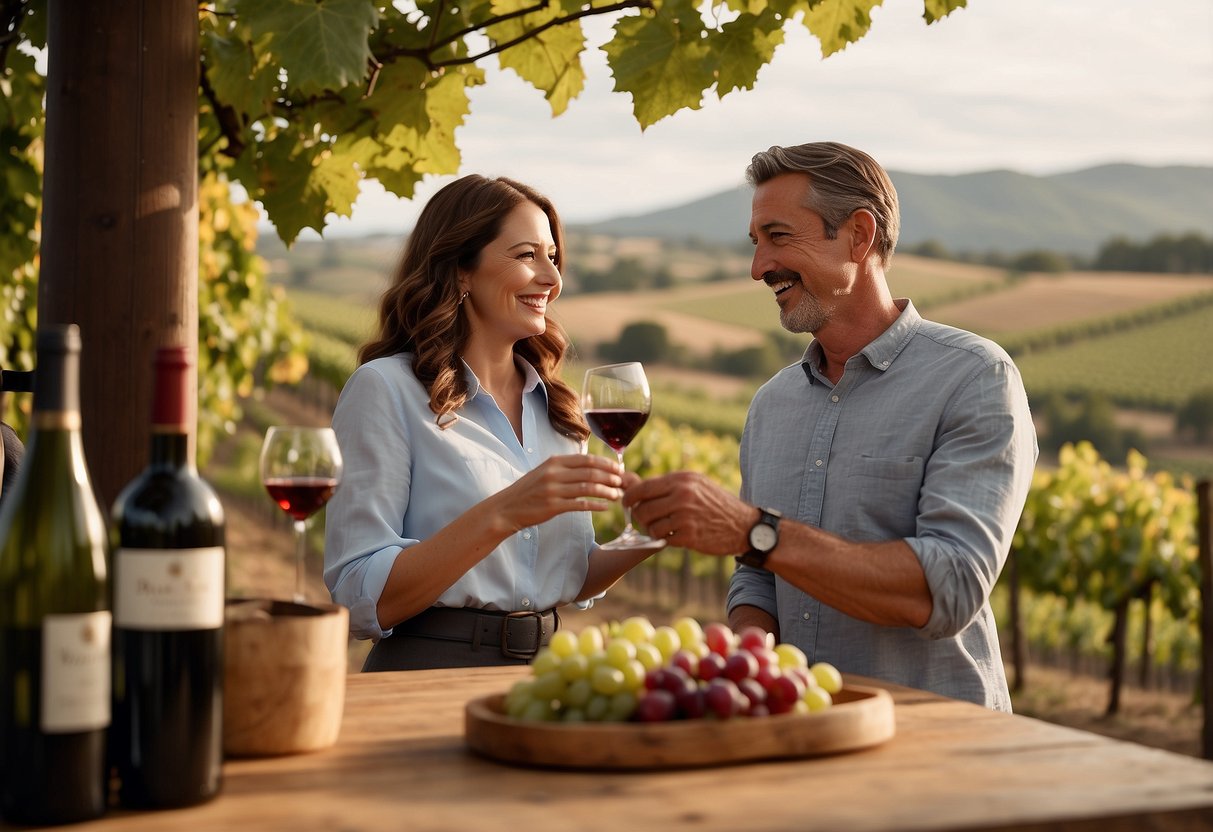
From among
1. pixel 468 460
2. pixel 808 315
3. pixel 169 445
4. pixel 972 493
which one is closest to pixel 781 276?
pixel 808 315

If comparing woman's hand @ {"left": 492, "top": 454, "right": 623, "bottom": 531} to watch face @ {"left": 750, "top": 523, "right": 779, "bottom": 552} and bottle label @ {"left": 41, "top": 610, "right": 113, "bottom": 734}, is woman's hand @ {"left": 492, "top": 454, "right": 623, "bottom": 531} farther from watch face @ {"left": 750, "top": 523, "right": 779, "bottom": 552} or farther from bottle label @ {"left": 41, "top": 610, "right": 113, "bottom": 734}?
bottle label @ {"left": 41, "top": 610, "right": 113, "bottom": 734}

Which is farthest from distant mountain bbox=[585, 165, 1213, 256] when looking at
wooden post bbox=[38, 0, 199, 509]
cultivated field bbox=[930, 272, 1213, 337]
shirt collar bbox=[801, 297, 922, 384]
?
wooden post bbox=[38, 0, 199, 509]

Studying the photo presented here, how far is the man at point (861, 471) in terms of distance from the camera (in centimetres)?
256

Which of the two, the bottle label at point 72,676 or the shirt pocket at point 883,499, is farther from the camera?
the shirt pocket at point 883,499

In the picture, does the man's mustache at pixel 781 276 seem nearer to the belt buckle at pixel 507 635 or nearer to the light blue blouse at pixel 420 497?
the light blue blouse at pixel 420 497

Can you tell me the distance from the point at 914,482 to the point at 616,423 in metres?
0.80

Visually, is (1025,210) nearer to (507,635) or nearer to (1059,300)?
(1059,300)

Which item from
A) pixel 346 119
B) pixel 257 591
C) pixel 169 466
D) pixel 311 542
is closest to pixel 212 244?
pixel 346 119

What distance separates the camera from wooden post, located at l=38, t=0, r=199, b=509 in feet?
7.57

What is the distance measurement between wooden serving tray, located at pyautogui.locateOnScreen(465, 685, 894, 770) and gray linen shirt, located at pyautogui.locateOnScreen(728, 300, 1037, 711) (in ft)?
3.22

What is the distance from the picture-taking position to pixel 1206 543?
5.63m

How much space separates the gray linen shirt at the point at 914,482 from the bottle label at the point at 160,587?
158 cm

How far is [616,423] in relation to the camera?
240 centimetres

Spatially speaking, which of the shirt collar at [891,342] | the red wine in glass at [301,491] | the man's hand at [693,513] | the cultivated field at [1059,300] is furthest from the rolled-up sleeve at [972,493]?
the cultivated field at [1059,300]
